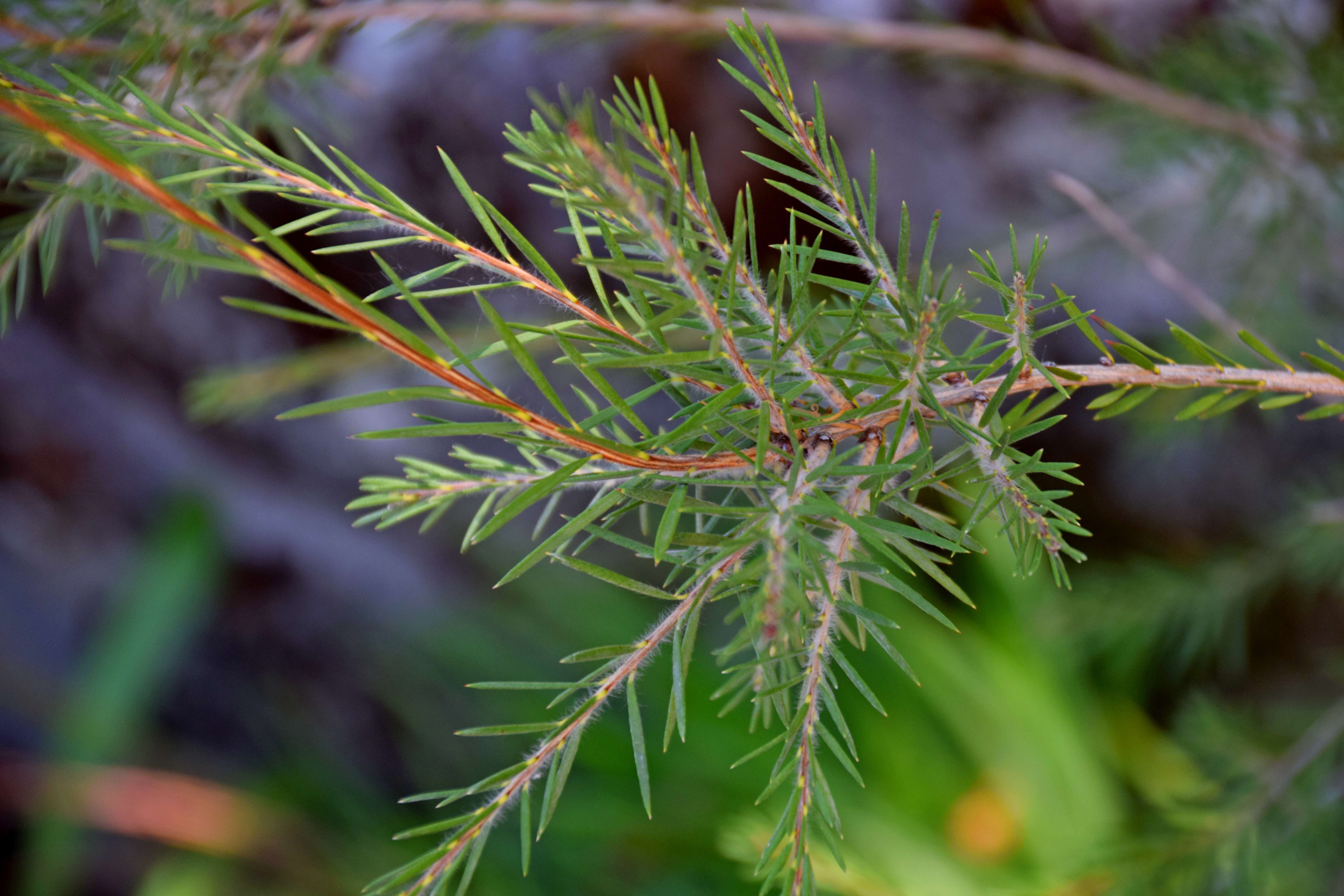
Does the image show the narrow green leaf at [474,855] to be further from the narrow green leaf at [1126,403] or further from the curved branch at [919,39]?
the curved branch at [919,39]

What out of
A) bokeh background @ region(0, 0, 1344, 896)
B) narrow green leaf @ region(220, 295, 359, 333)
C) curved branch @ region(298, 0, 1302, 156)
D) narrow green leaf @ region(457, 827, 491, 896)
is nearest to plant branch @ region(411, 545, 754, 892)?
narrow green leaf @ region(457, 827, 491, 896)

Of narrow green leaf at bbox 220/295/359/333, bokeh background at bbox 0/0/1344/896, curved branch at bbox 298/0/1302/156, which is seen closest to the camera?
narrow green leaf at bbox 220/295/359/333

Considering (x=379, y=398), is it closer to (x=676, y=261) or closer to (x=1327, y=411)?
(x=676, y=261)

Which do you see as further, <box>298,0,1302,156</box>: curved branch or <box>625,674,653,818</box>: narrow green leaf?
<box>298,0,1302,156</box>: curved branch

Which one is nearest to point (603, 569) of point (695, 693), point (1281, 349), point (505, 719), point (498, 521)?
point (498, 521)

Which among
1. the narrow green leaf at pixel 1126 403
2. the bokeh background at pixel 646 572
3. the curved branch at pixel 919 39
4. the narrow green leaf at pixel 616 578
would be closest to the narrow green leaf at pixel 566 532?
the narrow green leaf at pixel 616 578

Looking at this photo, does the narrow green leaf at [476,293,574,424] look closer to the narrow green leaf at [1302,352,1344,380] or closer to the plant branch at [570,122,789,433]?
the plant branch at [570,122,789,433]

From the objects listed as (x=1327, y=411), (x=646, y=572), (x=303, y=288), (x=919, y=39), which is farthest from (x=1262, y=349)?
(x=646, y=572)
